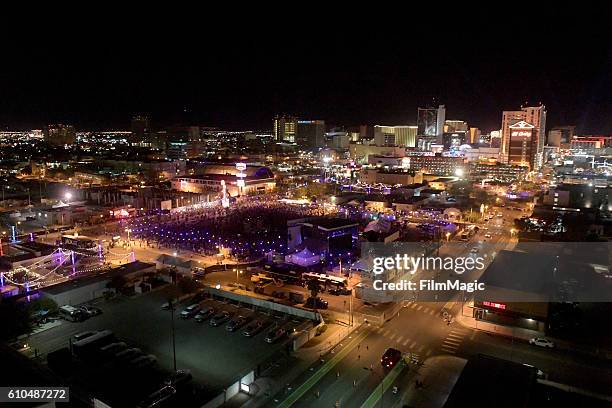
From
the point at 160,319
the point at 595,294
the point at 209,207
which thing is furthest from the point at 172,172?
the point at 595,294

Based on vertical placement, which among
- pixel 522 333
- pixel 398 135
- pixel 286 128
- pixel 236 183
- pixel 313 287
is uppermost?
pixel 286 128

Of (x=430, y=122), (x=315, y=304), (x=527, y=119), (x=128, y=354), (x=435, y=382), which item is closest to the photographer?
(x=435, y=382)

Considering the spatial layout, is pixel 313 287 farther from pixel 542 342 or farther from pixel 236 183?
pixel 236 183

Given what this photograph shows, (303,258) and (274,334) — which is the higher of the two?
(303,258)

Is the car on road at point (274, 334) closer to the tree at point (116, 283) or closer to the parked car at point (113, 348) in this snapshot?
the parked car at point (113, 348)

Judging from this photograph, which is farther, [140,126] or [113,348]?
[140,126]

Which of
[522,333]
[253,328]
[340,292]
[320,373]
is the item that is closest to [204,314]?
[253,328]
